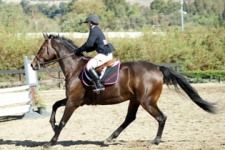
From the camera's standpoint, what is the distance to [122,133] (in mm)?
10195

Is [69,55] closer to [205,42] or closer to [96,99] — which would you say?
[96,99]

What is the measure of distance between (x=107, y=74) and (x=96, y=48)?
0.53 meters

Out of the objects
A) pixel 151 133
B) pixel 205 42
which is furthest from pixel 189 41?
pixel 151 133

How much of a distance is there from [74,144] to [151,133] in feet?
6.09

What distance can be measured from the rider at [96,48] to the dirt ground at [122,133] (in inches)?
50.7

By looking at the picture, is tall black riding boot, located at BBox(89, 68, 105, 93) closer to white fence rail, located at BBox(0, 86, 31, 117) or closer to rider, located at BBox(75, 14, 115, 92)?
rider, located at BBox(75, 14, 115, 92)

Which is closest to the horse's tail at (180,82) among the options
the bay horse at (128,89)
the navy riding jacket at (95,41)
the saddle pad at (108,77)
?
the bay horse at (128,89)

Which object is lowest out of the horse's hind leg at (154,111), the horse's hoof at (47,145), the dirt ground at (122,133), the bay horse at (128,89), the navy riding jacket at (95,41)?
the dirt ground at (122,133)

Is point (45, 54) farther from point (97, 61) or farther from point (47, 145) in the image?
point (47, 145)

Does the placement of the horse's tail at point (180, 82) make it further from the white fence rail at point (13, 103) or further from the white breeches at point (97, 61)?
the white fence rail at point (13, 103)

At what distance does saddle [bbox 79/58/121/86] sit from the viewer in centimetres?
883

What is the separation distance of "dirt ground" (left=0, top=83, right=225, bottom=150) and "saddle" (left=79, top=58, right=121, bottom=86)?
46.4 inches

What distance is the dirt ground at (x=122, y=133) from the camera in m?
8.75


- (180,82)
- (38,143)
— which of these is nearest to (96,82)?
(180,82)
